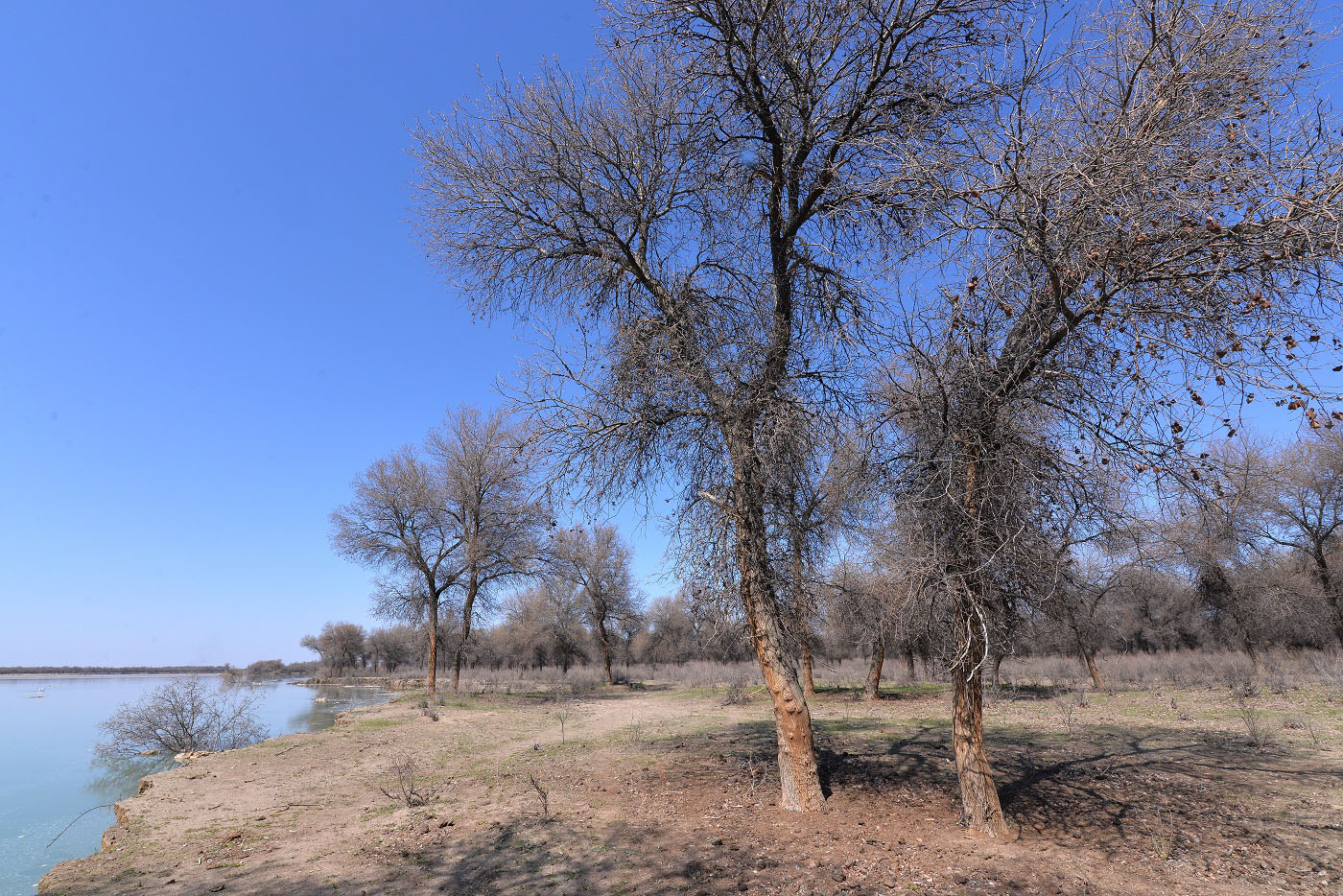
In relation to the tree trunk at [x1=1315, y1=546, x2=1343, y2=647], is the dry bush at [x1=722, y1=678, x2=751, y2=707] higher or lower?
lower

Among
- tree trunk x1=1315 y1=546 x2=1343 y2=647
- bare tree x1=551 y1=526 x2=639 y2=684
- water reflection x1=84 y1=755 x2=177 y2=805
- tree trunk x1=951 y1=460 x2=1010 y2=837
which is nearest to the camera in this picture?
tree trunk x1=951 y1=460 x2=1010 y2=837

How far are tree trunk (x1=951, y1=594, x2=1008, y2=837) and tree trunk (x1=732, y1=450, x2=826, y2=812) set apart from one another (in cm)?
139

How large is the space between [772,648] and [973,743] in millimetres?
1988

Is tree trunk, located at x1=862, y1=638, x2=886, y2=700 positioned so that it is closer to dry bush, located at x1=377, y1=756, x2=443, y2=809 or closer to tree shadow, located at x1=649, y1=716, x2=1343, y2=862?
tree shadow, located at x1=649, y1=716, x2=1343, y2=862

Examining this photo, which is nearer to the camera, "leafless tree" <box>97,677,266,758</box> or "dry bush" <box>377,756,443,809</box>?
"dry bush" <box>377,756,443,809</box>

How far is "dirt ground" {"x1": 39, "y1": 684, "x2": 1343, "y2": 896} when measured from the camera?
4.72 m

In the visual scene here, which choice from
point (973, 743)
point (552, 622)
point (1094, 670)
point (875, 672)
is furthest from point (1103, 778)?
point (552, 622)

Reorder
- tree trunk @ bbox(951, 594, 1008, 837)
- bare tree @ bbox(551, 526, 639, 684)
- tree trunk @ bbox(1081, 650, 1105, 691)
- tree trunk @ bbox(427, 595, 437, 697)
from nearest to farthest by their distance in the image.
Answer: tree trunk @ bbox(951, 594, 1008, 837) → tree trunk @ bbox(1081, 650, 1105, 691) → tree trunk @ bbox(427, 595, 437, 697) → bare tree @ bbox(551, 526, 639, 684)

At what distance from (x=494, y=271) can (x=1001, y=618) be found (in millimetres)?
6990

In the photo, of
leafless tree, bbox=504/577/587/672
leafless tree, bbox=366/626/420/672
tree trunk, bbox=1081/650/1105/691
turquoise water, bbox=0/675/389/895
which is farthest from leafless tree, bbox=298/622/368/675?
tree trunk, bbox=1081/650/1105/691

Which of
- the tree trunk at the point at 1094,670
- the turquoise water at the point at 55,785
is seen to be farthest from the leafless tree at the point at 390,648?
the tree trunk at the point at 1094,670

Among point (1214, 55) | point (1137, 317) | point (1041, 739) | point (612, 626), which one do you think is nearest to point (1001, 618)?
point (1137, 317)

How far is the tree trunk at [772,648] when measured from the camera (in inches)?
243

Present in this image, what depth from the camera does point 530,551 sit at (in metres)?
22.4
